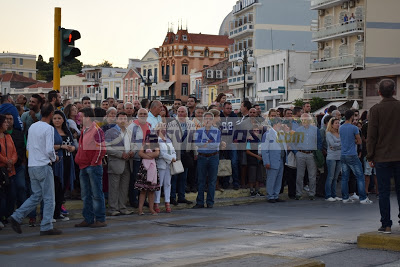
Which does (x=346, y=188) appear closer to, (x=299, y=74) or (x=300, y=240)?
(x=300, y=240)

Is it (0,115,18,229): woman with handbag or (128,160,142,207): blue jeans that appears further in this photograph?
(128,160,142,207): blue jeans

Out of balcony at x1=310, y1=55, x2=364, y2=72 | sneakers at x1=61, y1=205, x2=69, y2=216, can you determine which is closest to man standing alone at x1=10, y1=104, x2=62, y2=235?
sneakers at x1=61, y1=205, x2=69, y2=216

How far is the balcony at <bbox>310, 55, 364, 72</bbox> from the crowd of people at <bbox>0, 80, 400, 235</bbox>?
A: 4461 centimetres

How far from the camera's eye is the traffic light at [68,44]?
15.1 m

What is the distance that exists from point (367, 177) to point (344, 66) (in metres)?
47.5

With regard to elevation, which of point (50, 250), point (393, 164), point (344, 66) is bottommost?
point (50, 250)

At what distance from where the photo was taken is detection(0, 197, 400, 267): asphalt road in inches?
384

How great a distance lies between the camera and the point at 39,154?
40.7 ft

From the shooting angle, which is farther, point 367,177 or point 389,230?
point 367,177

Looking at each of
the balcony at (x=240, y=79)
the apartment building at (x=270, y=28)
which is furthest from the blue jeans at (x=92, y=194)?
the apartment building at (x=270, y=28)

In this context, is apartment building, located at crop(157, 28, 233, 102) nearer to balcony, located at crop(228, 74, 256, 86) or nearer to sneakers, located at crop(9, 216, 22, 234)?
balcony, located at crop(228, 74, 256, 86)

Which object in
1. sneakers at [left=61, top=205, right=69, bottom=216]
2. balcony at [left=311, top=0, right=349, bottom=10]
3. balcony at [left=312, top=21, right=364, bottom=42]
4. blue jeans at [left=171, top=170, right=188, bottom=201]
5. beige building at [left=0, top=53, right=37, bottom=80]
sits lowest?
sneakers at [left=61, top=205, right=69, bottom=216]

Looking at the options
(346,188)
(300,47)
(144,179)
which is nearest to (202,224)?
(144,179)

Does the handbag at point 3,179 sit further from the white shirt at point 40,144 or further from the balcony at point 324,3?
the balcony at point 324,3
